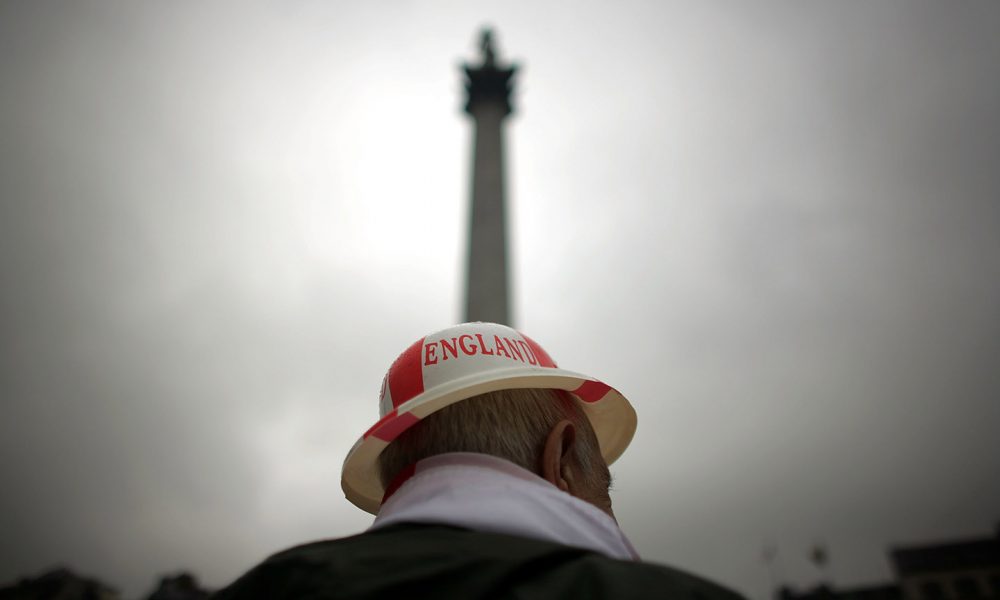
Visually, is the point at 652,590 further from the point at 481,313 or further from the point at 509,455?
the point at 481,313

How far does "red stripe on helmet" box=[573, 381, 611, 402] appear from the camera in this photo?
212 centimetres

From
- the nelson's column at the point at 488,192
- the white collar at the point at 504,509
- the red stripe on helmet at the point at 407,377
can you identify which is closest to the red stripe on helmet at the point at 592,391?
the red stripe on helmet at the point at 407,377

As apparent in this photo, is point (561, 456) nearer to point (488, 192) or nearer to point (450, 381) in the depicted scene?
point (450, 381)

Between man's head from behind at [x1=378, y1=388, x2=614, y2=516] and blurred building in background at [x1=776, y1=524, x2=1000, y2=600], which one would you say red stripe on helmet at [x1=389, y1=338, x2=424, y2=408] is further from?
blurred building in background at [x1=776, y1=524, x2=1000, y2=600]

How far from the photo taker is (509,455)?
158cm

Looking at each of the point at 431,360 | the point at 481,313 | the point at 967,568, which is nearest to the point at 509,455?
the point at 431,360

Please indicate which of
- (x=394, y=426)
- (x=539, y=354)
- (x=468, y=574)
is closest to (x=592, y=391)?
(x=539, y=354)

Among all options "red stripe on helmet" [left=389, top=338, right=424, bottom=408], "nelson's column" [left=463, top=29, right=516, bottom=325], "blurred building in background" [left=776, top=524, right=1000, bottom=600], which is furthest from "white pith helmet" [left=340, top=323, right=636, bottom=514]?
"blurred building in background" [left=776, top=524, right=1000, bottom=600]

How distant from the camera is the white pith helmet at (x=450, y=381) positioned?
1.77m

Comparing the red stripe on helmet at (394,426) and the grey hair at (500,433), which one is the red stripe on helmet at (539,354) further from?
the red stripe on helmet at (394,426)

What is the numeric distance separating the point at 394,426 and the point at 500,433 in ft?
1.21

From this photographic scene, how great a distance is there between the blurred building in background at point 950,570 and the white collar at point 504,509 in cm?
3949

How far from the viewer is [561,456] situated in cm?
169

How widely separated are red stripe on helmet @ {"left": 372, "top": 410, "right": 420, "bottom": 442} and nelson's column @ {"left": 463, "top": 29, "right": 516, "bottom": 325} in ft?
36.5
